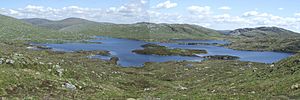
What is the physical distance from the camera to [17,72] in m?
28.1

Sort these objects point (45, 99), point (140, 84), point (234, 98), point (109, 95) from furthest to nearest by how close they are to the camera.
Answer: point (140, 84), point (109, 95), point (234, 98), point (45, 99)

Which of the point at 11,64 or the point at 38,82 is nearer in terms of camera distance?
the point at 38,82

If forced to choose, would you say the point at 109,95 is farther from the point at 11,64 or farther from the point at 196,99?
the point at 11,64

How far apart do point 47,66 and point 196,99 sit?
1662 cm

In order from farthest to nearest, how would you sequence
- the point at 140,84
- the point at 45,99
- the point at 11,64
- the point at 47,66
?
the point at 140,84
the point at 47,66
the point at 11,64
the point at 45,99

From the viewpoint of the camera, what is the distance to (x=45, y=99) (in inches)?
899

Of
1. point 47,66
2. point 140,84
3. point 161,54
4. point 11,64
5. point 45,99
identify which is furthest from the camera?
point 161,54

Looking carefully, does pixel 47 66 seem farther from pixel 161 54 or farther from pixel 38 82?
pixel 161 54

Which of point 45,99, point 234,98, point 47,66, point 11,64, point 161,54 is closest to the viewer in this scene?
point 45,99

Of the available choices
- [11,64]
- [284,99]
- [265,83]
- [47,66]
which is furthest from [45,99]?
[265,83]

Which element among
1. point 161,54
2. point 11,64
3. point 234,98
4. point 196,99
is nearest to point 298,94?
point 234,98

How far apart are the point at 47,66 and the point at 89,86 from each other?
6008 millimetres

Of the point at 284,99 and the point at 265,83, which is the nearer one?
the point at 284,99

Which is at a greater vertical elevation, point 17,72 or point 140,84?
point 17,72
